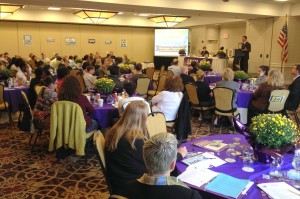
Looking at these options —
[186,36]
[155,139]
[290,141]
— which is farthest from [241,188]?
[186,36]

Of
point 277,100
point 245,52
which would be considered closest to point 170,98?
point 277,100

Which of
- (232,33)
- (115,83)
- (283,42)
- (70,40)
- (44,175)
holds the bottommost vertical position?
(44,175)

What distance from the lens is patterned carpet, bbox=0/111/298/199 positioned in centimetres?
381

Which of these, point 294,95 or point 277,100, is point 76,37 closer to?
point 294,95

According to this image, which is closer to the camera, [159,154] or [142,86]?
[159,154]

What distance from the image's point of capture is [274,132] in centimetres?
235

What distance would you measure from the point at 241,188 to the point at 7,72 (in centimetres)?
712

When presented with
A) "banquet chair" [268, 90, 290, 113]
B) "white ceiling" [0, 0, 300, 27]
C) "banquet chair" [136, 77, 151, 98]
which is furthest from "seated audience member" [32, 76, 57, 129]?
"white ceiling" [0, 0, 300, 27]

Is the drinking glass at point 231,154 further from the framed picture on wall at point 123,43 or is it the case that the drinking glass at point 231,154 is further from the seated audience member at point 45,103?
the framed picture on wall at point 123,43

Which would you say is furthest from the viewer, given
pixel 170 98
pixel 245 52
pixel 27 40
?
pixel 27 40

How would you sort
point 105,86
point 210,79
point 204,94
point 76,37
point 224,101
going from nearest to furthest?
point 105,86
point 224,101
point 204,94
point 210,79
point 76,37

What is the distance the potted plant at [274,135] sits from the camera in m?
2.36

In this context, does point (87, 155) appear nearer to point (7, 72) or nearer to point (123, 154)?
point (123, 154)

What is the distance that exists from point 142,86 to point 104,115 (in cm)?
294
